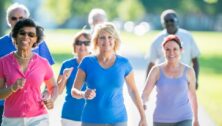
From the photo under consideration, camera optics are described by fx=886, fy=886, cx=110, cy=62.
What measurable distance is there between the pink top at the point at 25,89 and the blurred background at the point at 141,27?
684 cm

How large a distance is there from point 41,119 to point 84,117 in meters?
0.65

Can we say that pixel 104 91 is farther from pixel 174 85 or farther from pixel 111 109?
pixel 174 85

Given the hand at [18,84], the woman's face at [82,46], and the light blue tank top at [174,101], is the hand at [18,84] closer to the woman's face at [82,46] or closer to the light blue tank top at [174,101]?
the light blue tank top at [174,101]

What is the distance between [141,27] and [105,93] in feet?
372

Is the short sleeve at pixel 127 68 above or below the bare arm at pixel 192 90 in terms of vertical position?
above

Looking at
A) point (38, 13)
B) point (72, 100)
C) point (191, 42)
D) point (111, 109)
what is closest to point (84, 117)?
point (111, 109)

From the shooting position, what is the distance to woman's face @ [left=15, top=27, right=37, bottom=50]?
7.91 metres

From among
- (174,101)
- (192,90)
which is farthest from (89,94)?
(192,90)

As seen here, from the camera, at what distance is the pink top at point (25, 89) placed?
7750mm

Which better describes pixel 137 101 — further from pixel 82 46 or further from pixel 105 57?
pixel 82 46

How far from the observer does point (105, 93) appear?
326 inches

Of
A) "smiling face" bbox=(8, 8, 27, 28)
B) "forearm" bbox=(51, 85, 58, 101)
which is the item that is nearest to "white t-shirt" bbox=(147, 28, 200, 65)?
"smiling face" bbox=(8, 8, 27, 28)

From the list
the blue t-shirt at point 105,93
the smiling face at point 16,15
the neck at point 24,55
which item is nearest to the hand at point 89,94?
the blue t-shirt at point 105,93

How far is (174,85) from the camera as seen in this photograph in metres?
9.17
